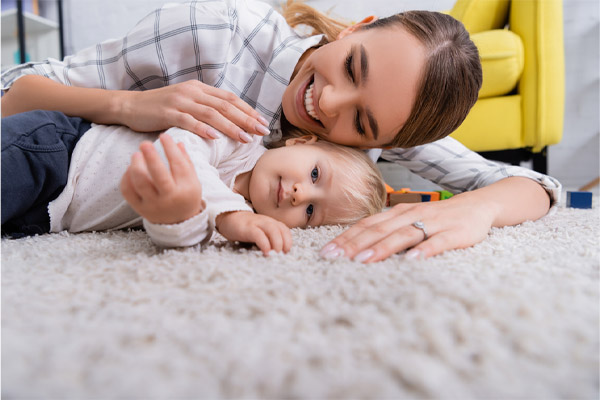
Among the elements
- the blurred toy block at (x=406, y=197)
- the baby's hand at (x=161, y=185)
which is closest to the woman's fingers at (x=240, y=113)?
the baby's hand at (x=161, y=185)

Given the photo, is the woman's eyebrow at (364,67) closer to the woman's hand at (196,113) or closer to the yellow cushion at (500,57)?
the woman's hand at (196,113)

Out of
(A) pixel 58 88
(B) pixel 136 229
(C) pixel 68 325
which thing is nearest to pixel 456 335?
(C) pixel 68 325

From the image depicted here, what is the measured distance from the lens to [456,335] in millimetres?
265

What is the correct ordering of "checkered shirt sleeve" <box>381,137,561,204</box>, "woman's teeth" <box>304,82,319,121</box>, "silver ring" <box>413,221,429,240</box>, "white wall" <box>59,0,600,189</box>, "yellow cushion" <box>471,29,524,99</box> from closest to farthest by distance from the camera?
"silver ring" <box>413,221,429,240</box> → "woman's teeth" <box>304,82,319,121</box> → "checkered shirt sleeve" <box>381,137,561,204</box> → "yellow cushion" <box>471,29,524,99</box> → "white wall" <box>59,0,600,189</box>

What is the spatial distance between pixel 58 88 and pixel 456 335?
2.62 feet

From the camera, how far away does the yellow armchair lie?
1404 millimetres

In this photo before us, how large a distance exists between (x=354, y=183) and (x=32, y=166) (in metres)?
0.51

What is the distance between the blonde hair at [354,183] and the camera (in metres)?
0.72

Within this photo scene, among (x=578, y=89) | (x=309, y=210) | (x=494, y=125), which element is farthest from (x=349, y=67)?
(x=578, y=89)

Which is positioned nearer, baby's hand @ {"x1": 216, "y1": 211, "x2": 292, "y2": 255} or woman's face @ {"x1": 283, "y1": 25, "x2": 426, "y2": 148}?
baby's hand @ {"x1": 216, "y1": 211, "x2": 292, "y2": 255}

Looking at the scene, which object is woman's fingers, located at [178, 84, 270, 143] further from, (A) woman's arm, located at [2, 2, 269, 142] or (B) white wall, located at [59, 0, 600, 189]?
(B) white wall, located at [59, 0, 600, 189]

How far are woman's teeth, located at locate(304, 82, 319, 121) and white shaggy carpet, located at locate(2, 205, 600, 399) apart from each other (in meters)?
0.38

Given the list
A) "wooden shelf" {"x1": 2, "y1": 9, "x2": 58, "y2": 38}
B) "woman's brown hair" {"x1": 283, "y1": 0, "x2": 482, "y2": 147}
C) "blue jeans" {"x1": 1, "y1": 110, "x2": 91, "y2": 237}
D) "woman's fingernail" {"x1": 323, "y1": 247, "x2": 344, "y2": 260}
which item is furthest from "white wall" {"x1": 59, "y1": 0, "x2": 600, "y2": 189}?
"woman's fingernail" {"x1": 323, "y1": 247, "x2": 344, "y2": 260}

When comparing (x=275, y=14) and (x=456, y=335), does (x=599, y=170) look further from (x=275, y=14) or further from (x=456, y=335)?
(x=456, y=335)
